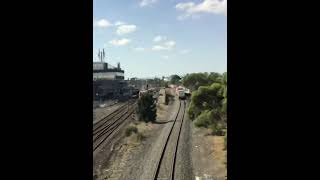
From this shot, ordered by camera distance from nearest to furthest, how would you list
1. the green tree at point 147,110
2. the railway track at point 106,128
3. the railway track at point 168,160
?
1. the railway track at point 168,160
2. the railway track at point 106,128
3. the green tree at point 147,110

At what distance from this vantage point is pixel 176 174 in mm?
14375

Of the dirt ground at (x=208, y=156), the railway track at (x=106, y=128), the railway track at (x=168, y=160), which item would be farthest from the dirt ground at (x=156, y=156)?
the railway track at (x=106, y=128)

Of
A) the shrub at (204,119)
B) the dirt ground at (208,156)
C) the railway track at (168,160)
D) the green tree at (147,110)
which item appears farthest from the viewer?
the green tree at (147,110)

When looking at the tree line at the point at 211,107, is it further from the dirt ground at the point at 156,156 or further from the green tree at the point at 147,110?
the green tree at the point at 147,110

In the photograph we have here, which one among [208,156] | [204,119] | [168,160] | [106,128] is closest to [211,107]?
[204,119]

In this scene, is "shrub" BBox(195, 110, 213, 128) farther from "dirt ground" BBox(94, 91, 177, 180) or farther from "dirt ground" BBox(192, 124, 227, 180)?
"dirt ground" BBox(94, 91, 177, 180)

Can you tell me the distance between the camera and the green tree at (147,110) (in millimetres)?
33559

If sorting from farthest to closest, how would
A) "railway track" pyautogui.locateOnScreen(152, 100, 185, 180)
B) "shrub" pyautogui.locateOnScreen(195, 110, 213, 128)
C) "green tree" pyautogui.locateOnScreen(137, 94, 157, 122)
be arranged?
"green tree" pyautogui.locateOnScreen(137, 94, 157, 122), "shrub" pyautogui.locateOnScreen(195, 110, 213, 128), "railway track" pyautogui.locateOnScreen(152, 100, 185, 180)

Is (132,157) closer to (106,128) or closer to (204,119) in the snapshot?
(204,119)

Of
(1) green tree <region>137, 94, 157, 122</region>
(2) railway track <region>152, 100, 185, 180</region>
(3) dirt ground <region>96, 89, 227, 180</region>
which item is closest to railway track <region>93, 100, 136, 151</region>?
(3) dirt ground <region>96, 89, 227, 180</region>

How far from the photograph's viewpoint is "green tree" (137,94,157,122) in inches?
1321
